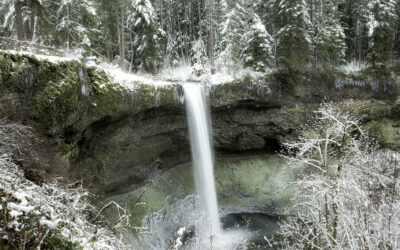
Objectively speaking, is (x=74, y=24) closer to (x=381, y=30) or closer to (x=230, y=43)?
(x=230, y=43)

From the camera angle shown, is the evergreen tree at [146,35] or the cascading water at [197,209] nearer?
the cascading water at [197,209]

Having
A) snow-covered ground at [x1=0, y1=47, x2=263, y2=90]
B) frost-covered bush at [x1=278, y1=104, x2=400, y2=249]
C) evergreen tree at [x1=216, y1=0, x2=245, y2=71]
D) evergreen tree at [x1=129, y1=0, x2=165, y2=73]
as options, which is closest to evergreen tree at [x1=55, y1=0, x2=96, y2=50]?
snow-covered ground at [x1=0, y1=47, x2=263, y2=90]

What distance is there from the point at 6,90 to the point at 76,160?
181 inches

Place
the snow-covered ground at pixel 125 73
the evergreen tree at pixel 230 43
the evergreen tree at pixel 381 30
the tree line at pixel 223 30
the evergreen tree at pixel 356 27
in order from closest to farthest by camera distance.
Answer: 1. the snow-covered ground at pixel 125 73
2. the tree line at pixel 223 30
3. the evergreen tree at pixel 230 43
4. the evergreen tree at pixel 381 30
5. the evergreen tree at pixel 356 27

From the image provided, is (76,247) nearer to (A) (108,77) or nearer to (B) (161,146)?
(A) (108,77)

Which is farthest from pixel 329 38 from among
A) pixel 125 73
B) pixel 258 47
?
pixel 125 73

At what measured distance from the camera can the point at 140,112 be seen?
13.0 metres

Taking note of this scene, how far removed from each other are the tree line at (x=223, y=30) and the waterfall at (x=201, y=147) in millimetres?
5183

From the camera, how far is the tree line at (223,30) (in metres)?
16.4

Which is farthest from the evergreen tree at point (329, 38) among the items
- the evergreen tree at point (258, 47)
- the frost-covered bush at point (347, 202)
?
the frost-covered bush at point (347, 202)

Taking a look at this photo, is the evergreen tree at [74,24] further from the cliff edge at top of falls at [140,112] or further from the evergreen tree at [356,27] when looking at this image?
the evergreen tree at [356,27]

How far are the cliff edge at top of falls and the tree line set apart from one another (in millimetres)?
2945

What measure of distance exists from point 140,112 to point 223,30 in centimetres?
1264

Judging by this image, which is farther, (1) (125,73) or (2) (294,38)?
(2) (294,38)
